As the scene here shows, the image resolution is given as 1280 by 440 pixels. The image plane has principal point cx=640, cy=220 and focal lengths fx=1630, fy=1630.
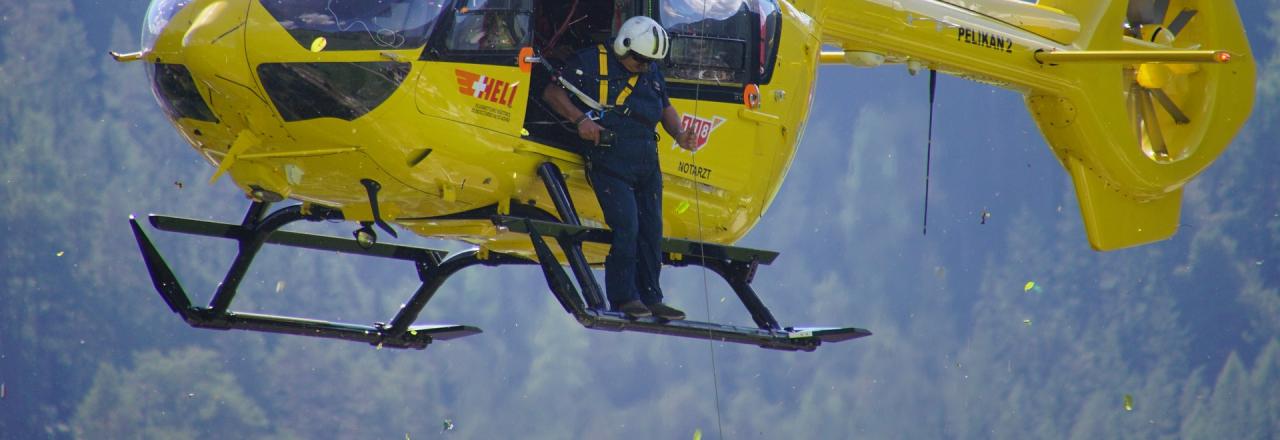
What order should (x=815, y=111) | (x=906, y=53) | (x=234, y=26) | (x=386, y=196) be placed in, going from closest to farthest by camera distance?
1. (x=234, y=26)
2. (x=386, y=196)
3. (x=906, y=53)
4. (x=815, y=111)

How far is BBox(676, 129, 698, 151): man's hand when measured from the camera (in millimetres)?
6629

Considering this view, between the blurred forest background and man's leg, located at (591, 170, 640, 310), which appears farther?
the blurred forest background

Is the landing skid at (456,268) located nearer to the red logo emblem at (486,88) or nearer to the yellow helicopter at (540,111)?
the yellow helicopter at (540,111)

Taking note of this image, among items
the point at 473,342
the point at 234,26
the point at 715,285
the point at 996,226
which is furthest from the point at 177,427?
the point at 234,26

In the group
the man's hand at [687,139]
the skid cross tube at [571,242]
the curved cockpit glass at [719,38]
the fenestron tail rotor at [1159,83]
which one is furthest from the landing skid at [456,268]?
the fenestron tail rotor at [1159,83]

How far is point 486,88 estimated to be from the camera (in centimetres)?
616

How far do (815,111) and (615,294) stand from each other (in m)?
15.1

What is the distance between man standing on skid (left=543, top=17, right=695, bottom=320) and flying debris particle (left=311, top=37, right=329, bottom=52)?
40.3 inches

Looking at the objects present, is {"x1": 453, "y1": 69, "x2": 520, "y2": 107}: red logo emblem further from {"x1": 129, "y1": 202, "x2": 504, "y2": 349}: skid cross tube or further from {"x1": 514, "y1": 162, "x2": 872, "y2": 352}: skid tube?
{"x1": 129, "y1": 202, "x2": 504, "y2": 349}: skid cross tube

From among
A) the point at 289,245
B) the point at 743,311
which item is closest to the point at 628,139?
the point at 289,245

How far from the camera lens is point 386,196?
20.7 feet

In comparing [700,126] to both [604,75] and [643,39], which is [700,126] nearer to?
[604,75]

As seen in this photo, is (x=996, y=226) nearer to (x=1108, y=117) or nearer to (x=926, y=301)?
(x=926, y=301)

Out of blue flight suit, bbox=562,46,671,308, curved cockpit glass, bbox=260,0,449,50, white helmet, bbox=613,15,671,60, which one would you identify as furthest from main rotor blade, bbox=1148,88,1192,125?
curved cockpit glass, bbox=260,0,449,50
